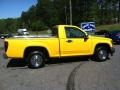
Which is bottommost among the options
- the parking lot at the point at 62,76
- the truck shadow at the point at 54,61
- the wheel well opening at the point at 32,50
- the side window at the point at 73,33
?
the truck shadow at the point at 54,61

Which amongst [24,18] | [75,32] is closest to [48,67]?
[75,32]

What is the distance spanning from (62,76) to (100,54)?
15.5 ft

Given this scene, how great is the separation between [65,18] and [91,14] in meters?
12.5

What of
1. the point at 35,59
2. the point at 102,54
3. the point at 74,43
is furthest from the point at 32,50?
the point at 102,54

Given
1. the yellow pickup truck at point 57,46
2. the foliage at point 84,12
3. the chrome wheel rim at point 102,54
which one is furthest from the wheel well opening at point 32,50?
the foliage at point 84,12

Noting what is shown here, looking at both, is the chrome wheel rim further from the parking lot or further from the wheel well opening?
the wheel well opening

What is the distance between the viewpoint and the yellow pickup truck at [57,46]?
14.8 metres

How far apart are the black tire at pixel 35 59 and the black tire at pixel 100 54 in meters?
2.95

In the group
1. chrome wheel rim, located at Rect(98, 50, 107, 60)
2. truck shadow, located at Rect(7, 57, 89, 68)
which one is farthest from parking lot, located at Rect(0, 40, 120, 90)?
chrome wheel rim, located at Rect(98, 50, 107, 60)

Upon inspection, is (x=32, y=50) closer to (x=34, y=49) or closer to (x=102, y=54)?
(x=34, y=49)

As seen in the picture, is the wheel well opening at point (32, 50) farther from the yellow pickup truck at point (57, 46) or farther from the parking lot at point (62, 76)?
the parking lot at point (62, 76)

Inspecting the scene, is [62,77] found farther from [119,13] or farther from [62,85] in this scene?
[119,13]

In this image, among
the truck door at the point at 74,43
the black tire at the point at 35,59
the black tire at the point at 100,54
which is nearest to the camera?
the black tire at the point at 35,59

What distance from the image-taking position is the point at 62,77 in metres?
12.1
